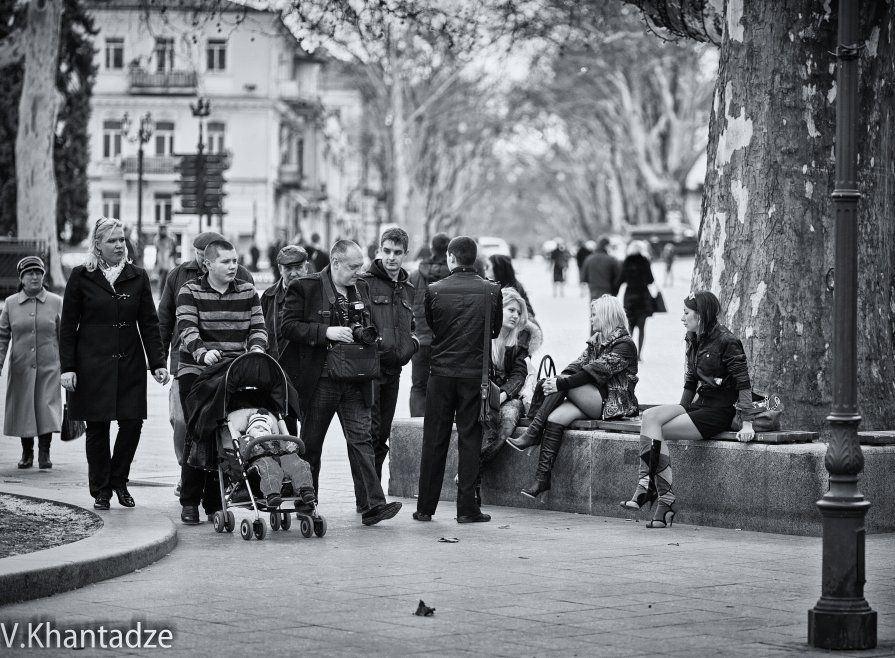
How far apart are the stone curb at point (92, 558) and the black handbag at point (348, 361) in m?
1.43

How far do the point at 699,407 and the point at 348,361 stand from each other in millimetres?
2247

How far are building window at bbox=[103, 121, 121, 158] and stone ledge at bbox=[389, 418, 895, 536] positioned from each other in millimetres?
64809

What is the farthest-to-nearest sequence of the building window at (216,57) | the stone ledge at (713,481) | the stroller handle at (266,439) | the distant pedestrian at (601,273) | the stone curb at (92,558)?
1. the building window at (216,57)
2. the distant pedestrian at (601,273)
3. the stone ledge at (713,481)
4. the stroller handle at (266,439)
5. the stone curb at (92,558)

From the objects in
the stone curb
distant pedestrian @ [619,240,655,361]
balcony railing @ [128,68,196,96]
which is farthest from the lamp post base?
balcony railing @ [128,68,196,96]

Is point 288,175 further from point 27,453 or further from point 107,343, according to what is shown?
point 107,343

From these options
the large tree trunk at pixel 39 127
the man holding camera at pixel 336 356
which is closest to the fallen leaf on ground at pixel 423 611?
the man holding camera at pixel 336 356

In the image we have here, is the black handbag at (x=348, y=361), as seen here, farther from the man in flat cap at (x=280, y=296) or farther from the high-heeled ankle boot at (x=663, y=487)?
the high-heeled ankle boot at (x=663, y=487)

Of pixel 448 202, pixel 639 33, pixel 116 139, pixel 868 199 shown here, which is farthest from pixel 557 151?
pixel 868 199

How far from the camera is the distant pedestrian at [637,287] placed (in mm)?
23828

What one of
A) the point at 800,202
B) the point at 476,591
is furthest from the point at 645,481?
the point at 476,591

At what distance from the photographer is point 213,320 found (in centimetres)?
991

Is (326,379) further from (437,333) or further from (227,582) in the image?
(227,582)

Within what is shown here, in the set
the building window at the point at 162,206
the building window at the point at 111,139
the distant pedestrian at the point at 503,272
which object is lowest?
the distant pedestrian at the point at 503,272

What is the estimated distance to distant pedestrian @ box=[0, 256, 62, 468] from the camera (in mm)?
13023
